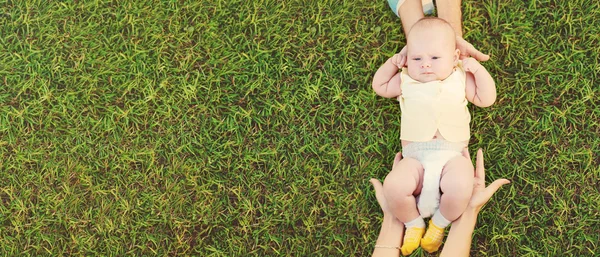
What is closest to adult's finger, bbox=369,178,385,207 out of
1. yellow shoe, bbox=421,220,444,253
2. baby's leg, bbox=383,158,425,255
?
baby's leg, bbox=383,158,425,255

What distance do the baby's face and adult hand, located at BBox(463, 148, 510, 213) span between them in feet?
1.32

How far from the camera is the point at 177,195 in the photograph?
3.20 m

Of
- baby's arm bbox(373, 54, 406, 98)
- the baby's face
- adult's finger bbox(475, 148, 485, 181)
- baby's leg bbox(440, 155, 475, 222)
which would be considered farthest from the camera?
baby's arm bbox(373, 54, 406, 98)

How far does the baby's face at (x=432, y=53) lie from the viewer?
2.69 metres

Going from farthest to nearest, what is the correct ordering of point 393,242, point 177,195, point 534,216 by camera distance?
1. point 177,195
2. point 534,216
3. point 393,242

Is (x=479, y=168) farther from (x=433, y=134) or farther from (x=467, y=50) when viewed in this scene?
(x=467, y=50)

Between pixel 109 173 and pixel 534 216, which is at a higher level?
pixel 109 173

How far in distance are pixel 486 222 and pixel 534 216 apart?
0.79 ft

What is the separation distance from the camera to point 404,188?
2635mm

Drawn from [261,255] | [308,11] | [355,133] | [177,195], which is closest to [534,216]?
[355,133]

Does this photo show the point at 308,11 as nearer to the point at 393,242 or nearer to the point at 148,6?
the point at 148,6

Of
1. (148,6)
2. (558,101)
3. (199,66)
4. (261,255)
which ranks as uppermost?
(148,6)

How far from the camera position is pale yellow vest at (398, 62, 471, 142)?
8.92ft

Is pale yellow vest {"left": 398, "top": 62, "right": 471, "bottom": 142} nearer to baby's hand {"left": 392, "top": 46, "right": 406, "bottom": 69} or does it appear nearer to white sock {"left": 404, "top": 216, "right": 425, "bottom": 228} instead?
baby's hand {"left": 392, "top": 46, "right": 406, "bottom": 69}
